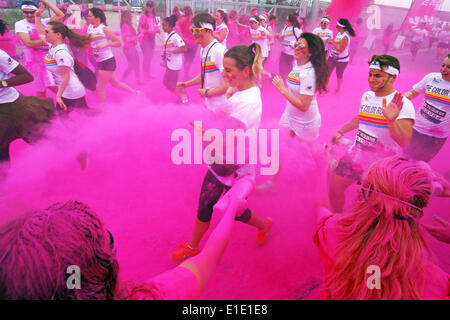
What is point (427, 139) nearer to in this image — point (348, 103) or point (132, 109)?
point (348, 103)

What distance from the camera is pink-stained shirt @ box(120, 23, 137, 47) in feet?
24.0

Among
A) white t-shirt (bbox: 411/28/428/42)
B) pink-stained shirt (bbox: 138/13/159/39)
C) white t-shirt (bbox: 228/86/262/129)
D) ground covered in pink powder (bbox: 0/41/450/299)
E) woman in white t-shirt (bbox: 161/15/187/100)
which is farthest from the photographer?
white t-shirt (bbox: 411/28/428/42)

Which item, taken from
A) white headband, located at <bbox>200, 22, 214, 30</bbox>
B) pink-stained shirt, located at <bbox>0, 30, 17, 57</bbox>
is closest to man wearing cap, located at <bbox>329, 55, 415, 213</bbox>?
white headband, located at <bbox>200, 22, 214, 30</bbox>

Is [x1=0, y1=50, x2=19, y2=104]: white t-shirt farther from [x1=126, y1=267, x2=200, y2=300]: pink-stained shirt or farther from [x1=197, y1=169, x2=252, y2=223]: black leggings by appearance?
[x1=126, y1=267, x2=200, y2=300]: pink-stained shirt

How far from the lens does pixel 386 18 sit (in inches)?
627

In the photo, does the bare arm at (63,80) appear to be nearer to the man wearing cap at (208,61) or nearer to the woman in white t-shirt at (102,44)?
the man wearing cap at (208,61)

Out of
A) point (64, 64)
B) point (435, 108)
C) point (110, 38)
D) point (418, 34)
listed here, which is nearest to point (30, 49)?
point (110, 38)

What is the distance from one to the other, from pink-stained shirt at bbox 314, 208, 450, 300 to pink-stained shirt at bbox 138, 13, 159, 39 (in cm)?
767

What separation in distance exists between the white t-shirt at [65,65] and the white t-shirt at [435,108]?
4.23m

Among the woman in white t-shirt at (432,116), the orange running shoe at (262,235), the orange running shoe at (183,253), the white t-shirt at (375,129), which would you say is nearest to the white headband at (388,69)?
the white t-shirt at (375,129)

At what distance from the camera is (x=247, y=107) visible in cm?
222

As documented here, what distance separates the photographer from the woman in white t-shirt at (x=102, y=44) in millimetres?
5477

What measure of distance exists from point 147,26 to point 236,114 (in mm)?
6816

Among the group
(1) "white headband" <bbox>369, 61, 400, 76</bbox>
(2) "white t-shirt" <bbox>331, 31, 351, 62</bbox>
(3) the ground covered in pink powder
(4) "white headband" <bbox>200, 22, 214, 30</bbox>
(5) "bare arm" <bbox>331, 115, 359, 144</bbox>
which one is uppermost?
(4) "white headband" <bbox>200, 22, 214, 30</bbox>
